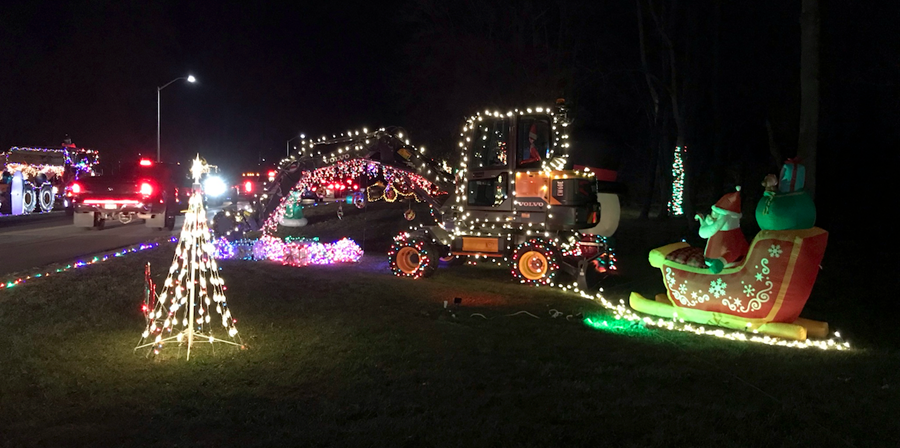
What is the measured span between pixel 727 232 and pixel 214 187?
2479cm

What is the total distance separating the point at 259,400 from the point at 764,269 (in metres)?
5.44

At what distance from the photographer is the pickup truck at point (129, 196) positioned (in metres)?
19.4

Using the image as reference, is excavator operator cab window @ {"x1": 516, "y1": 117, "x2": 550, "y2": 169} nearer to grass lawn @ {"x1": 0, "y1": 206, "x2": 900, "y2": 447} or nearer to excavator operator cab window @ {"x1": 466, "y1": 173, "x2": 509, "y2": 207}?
excavator operator cab window @ {"x1": 466, "y1": 173, "x2": 509, "y2": 207}

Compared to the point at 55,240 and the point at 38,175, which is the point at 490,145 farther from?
the point at 38,175

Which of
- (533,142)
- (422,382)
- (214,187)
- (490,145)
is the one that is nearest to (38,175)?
(214,187)

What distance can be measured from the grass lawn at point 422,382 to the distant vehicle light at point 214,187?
19078 mm

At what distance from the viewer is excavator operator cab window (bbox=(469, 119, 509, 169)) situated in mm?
11195

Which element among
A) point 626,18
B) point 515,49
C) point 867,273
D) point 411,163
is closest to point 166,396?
point 411,163

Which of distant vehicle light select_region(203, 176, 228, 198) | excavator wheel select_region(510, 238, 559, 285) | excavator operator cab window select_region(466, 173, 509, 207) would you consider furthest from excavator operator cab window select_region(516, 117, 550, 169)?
distant vehicle light select_region(203, 176, 228, 198)

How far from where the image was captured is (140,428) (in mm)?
4812

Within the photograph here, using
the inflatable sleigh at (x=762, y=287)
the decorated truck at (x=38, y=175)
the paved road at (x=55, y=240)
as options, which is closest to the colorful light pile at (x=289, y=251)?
the paved road at (x=55, y=240)

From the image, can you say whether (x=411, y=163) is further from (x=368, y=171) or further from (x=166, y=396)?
(x=166, y=396)

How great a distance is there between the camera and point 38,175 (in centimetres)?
2873

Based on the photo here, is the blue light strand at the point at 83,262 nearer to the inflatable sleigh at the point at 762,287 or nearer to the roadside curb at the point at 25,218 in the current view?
the roadside curb at the point at 25,218
